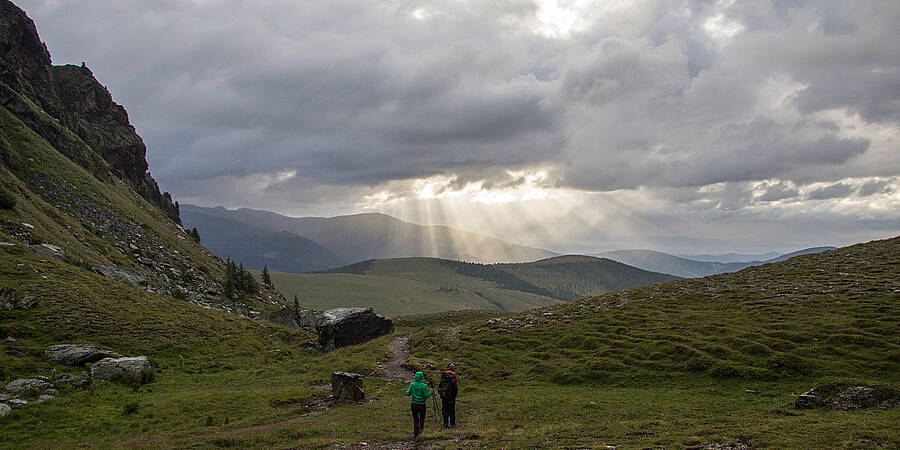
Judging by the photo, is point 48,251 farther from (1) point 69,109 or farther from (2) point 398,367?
(1) point 69,109

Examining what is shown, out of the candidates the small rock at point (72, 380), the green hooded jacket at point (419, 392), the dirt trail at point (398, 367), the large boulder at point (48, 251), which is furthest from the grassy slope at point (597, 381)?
the large boulder at point (48, 251)

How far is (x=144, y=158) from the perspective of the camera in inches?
5443

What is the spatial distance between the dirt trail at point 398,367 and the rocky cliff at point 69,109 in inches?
3713

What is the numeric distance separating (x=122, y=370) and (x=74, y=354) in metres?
4.16

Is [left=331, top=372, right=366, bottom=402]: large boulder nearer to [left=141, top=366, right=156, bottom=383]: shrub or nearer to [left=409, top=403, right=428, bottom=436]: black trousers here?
[left=409, top=403, right=428, bottom=436]: black trousers

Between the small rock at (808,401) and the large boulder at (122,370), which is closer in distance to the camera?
the small rock at (808,401)

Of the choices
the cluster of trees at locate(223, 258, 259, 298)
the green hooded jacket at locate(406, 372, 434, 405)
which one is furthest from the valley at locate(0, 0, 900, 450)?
the cluster of trees at locate(223, 258, 259, 298)

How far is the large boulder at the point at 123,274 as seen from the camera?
5378 centimetres

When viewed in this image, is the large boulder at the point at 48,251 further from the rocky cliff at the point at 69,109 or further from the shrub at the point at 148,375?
the rocky cliff at the point at 69,109

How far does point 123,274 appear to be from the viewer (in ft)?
186

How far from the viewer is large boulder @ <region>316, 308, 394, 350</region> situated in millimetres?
56834

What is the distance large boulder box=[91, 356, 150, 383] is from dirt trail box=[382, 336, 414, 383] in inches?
733

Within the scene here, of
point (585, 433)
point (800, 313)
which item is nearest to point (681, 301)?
point (800, 313)

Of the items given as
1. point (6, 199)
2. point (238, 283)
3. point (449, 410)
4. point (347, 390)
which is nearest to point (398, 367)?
point (347, 390)
